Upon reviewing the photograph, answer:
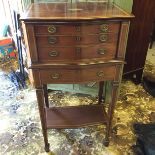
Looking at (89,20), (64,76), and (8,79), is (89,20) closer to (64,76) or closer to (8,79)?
(64,76)

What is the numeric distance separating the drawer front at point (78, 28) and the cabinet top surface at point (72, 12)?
4 centimetres

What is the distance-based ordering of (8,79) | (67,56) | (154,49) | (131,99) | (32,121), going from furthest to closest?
(154,49), (8,79), (131,99), (32,121), (67,56)

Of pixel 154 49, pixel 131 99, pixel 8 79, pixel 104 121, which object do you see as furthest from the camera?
pixel 154 49

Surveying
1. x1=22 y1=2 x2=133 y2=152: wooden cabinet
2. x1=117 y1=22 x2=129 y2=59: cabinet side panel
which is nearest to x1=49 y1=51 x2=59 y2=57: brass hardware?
x1=22 y1=2 x2=133 y2=152: wooden cabinet

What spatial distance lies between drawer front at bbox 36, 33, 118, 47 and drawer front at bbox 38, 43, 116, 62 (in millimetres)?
25

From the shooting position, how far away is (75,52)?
3.86 feet

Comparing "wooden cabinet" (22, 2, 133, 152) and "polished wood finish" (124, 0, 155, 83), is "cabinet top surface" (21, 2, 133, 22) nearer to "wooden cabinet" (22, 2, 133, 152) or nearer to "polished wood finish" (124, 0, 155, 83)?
"wooden cabinet" (22, 2, 133, 152)

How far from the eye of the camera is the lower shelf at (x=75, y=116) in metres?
1.59

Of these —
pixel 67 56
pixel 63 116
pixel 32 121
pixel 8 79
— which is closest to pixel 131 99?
pixel 63 116

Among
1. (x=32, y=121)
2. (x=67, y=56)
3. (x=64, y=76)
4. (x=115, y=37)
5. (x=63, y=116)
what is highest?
(x=115, y=37)

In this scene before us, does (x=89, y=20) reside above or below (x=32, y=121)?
above

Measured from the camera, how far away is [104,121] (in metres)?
1.61

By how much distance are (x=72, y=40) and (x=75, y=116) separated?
2.55 feet

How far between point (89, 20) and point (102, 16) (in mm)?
84
